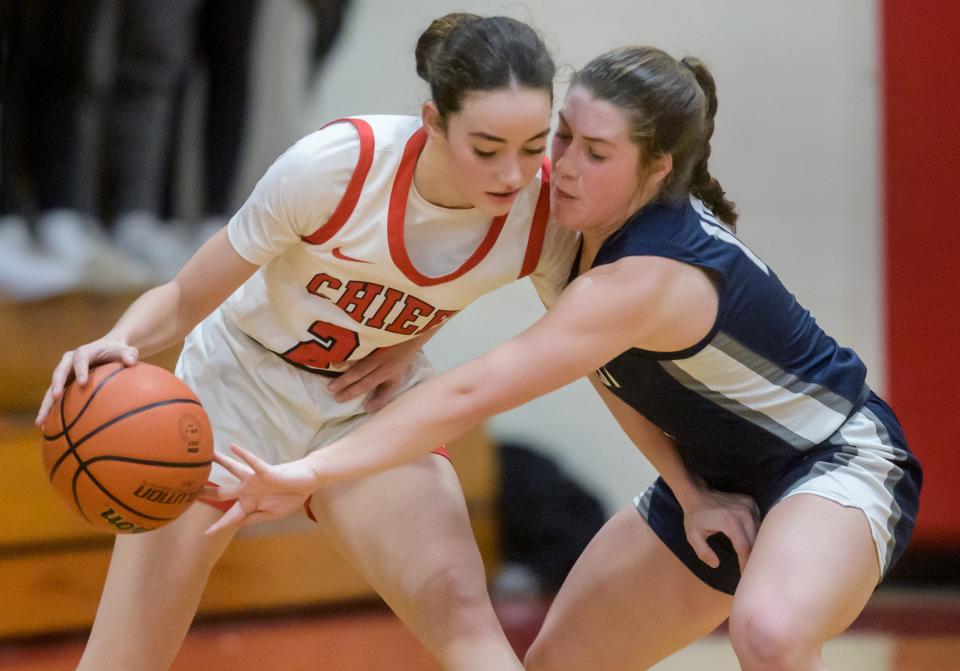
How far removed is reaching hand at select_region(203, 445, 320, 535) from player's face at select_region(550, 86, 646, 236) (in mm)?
762

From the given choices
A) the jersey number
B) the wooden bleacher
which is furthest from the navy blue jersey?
the wooden bleacher

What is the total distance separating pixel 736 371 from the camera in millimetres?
2797

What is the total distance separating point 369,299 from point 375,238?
15 cm

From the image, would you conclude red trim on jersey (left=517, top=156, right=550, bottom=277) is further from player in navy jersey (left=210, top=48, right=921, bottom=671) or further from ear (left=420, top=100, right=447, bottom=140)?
ear (left=420, top=100, right=447, bottom=140)

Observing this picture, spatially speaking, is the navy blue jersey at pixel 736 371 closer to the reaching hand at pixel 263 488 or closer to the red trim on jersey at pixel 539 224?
the red trim on jersey at pixel 539 224

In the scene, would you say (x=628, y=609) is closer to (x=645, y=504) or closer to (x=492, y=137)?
(x=645, y=504)

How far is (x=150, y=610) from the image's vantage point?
2.83 meters

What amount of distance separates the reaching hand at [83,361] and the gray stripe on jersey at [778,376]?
121cm

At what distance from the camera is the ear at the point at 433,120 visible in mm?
2717

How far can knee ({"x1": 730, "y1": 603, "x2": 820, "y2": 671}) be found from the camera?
8.14 ft

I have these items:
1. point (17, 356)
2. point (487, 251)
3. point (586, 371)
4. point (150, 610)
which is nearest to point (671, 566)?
point (586, 371)

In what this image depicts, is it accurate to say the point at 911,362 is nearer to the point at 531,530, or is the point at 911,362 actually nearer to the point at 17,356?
the point at 531,530

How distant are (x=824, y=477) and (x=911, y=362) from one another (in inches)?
143

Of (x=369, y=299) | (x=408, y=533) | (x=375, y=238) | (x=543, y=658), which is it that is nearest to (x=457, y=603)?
(x=408, y=533)
